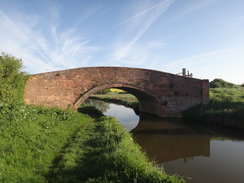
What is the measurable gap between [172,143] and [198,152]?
1453mm

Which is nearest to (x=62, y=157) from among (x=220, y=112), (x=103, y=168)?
(x=103, y=168)

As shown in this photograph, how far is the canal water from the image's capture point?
554 centimetres

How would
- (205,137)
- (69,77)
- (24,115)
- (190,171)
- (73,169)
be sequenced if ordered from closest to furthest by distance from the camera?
(73,169) → (190,171) → (24,115) → (205,137) → (69,77)

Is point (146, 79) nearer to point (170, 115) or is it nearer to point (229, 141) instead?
point (170, 115)

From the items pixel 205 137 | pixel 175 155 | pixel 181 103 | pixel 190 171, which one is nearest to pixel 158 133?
pixel 205 137

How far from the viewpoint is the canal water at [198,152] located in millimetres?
5541

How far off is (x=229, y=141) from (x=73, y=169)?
323 inches

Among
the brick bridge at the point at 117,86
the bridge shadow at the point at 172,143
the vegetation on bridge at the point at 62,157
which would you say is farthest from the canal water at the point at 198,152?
the brick bridge at the point at 117,86

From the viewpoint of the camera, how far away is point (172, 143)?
881 cm

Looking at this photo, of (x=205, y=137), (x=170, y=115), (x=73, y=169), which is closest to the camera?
(x=73, y=169)

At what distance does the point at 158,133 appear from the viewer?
10.9m

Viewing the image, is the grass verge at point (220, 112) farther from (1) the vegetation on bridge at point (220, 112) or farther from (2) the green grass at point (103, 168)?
(2) the green grass at point (103, 168)

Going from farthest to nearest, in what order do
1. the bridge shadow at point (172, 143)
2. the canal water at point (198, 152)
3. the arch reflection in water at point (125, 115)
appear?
the arch reflection in water at point (125, 115) < the bridge shadow at point (172, 143) < the canal water at point (198, 152)

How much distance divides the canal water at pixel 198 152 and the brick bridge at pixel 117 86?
5.10 meters
